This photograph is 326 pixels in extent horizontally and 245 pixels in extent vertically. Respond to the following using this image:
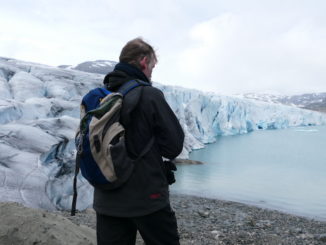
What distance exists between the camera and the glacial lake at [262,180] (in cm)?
1127

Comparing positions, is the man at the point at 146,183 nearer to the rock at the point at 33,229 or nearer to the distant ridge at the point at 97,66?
the rock at the point at 33,229

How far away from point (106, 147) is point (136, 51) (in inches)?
21.2

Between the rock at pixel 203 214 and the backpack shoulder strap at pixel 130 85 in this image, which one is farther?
the rock at pixel 203 214

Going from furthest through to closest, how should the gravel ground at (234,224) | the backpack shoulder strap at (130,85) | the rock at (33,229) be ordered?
the gravel ground at (234,224) < the rock at (33,229) < the backpack shoulder strap at (130,85)

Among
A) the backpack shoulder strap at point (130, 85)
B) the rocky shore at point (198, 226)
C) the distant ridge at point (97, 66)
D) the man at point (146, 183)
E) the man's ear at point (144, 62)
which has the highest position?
the distant ridge at point (97, 66)

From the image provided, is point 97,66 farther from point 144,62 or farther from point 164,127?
point 164,127

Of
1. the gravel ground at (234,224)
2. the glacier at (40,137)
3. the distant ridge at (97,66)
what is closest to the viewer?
the gravel ground at (234,224)

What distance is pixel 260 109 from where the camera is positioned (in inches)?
1716

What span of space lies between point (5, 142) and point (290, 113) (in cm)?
4950

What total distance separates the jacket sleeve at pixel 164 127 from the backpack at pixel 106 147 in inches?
2.4

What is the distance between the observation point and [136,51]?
185 centimetres

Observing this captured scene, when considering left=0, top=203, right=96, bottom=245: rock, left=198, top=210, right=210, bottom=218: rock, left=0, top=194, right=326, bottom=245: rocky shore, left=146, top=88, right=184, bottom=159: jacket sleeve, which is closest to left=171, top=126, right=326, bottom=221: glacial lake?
left=0, top=194, right=326, bottom=245: rocky shore

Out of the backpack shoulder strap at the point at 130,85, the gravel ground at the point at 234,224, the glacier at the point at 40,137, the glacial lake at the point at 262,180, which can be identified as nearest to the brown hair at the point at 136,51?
the backpack shoulder strap at the point at 130,85

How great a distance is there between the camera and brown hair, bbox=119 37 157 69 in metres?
1.85
